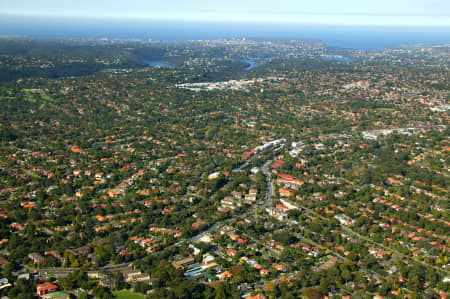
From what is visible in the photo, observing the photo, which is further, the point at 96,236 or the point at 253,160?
the point at 253,160

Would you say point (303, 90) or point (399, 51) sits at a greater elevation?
point (399, 51)

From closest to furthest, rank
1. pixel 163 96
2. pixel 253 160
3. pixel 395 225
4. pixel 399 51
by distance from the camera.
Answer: pixel 395 225 < pixel 253 160 < pixel 163 96 < pixel 399 51

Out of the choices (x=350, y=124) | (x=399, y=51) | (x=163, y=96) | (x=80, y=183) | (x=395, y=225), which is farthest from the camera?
(x=399, y=51)

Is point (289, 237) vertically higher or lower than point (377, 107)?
lower

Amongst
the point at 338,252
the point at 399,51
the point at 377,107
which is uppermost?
the point at 399,51

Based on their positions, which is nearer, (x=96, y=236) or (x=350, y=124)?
(x=96, y=236)

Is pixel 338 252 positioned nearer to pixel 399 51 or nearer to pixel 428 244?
pixel 428 244

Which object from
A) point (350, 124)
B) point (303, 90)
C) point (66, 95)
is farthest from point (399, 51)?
point (66, 95)

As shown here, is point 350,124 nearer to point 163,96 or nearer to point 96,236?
point 163,96

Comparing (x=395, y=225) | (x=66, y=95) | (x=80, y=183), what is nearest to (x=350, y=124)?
(x=395, y=225)
